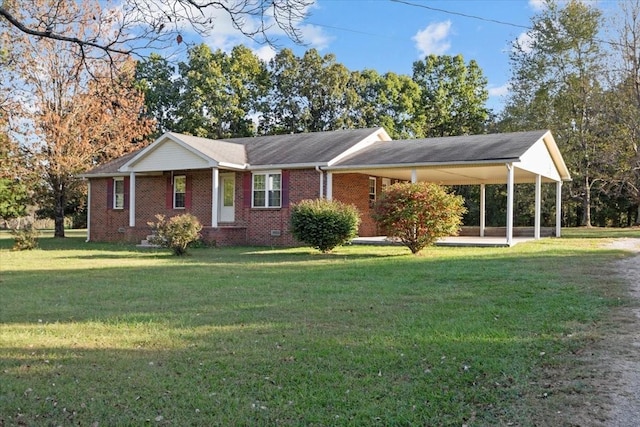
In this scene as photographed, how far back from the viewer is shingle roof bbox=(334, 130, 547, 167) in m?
17.3

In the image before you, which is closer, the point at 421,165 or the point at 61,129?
the point at 421,165

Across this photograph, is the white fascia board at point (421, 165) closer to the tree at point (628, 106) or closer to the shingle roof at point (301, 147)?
the shingle roof at point (301, 147)

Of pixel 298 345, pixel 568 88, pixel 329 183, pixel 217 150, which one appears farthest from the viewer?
pixel 568 88

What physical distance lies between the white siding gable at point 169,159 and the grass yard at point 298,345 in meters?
9.77

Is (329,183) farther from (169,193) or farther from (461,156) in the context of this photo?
(169,193)

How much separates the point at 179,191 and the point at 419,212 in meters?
11.5

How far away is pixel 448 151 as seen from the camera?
61.3ft

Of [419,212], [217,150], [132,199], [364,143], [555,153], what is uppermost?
[364,143]

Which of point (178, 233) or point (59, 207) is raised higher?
point (59, 207)

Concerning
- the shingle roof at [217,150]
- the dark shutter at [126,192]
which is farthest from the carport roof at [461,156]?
the dark shutter at [126,192]

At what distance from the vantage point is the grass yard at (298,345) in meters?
3.85

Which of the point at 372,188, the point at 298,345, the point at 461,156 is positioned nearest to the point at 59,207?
the point at 372,188

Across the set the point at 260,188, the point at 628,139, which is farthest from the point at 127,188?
the point at 628,139

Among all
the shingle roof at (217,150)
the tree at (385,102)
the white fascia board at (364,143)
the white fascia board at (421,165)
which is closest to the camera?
the white fascia board at (421,165)
